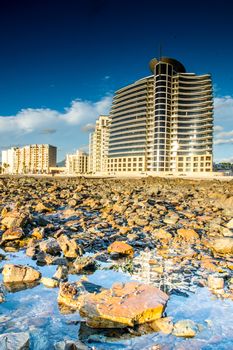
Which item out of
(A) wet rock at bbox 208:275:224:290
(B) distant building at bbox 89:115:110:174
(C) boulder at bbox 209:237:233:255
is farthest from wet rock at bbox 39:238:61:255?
(B) distant building at bbox 89:115:110:174

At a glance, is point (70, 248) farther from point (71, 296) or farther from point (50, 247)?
point (71, 296)

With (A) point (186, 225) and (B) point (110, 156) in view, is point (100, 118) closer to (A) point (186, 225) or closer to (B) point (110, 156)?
(B) point (110, 156)

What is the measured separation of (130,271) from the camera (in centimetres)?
703

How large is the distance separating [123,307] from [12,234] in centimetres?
595

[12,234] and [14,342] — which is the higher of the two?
[12,234]

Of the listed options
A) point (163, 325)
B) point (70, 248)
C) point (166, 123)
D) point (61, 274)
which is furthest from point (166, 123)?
point (163, 325)

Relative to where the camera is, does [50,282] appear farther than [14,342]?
Yes

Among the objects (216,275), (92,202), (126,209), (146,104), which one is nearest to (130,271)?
(216,275)

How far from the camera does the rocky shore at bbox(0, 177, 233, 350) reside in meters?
4.37

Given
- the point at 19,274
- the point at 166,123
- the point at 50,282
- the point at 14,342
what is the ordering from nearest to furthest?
the point at 14,342 < the point at 50,282 < the point at 19,274 < the point at 166,123

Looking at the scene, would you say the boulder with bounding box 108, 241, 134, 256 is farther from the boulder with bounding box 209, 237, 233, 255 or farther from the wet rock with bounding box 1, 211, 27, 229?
the wet rock with bounding box 1, 211, 27, 229

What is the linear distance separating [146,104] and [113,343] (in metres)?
132

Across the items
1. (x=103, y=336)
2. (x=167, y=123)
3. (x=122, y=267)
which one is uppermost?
(x=167, y=123)

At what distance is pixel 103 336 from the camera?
4254mm
